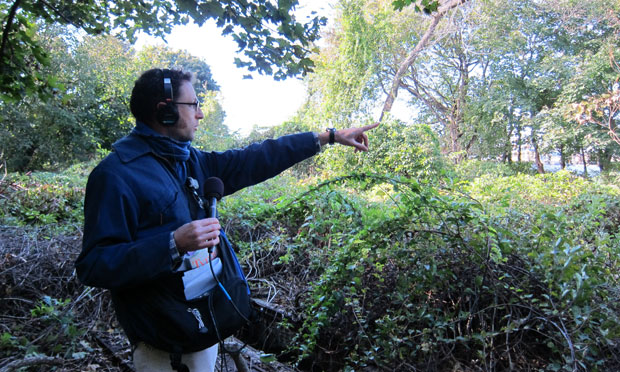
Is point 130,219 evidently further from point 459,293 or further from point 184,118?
point 459,293

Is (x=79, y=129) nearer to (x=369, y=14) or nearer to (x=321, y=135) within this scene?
(x=369, y=14)

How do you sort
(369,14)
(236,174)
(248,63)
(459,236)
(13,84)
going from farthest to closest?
(369,14) < (248,63) < (13,84) < (459,236) < (236,174)

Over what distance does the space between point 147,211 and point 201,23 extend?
7.91ft

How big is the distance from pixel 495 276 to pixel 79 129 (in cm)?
1767

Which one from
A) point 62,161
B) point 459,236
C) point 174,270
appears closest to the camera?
point 174,270

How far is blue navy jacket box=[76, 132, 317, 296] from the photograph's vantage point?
1.35m

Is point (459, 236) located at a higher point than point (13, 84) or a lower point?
lower

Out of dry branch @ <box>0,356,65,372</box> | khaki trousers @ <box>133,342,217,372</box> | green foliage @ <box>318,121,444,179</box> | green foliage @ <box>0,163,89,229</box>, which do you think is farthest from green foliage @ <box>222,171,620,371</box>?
green foliage @ <box>318,121,444,179</box>

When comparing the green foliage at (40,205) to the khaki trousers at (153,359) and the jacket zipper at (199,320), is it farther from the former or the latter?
the jacket zipper at (199,320)

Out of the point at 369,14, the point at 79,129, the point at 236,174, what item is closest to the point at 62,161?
the point at 79,129

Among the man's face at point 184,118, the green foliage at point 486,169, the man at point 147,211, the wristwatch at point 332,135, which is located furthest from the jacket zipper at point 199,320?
the green foliage at point 486,169

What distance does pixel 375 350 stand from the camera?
2.46m

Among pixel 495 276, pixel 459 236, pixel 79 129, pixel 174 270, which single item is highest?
pixel 79 129

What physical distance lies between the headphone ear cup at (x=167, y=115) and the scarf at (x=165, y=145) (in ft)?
0.22
